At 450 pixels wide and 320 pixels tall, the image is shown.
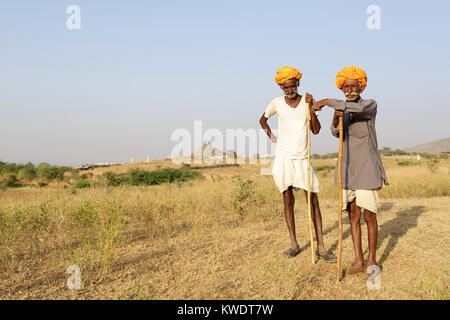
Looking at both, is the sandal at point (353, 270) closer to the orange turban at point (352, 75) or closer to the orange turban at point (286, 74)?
the orange turban at point (352, 75)

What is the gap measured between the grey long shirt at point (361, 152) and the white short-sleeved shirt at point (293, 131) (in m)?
0.45

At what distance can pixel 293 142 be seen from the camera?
4.11 meters

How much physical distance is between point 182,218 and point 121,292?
3.15 metres

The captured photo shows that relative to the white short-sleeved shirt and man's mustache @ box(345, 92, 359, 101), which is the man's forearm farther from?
man's mustache @ box(345, 92, 359, 101)

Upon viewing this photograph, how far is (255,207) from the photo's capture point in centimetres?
705

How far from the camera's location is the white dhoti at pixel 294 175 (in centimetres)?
413

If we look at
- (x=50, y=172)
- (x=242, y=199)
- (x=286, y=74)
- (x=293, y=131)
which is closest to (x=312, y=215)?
(x=293, y=131)

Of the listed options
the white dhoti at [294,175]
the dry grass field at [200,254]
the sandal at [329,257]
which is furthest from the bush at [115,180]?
the sandal at [329,257]

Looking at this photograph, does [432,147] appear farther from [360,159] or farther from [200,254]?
[200,254]

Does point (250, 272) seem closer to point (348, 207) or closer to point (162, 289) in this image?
point (162, 289)

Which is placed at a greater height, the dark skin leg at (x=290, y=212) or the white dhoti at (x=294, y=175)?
the white dhoti at (x=294, y=175)

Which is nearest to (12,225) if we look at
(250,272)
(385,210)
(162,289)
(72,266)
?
(72,266)

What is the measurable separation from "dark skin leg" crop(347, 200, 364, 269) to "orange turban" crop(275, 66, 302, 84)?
1.57m

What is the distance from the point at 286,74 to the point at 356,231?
1910 millimetres
